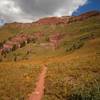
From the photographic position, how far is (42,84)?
33.5m

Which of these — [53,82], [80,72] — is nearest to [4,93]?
[53,82]

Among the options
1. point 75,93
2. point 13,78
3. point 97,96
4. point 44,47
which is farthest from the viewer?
point 44,47

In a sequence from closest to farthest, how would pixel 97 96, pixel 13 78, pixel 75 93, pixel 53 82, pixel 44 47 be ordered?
pixel 97 96, pixel 75 93, pixel 53 82, pixel 13 78, pixel 44 47

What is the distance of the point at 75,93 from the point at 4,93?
345 inches

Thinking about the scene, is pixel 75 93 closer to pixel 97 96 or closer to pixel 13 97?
pixel 97 96

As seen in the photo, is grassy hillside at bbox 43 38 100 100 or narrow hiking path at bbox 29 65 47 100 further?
narrow hiking path at bbox 29 65 47 100

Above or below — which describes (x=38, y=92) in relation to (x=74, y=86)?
below

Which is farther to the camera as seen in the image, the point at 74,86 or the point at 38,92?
the point at 74,86

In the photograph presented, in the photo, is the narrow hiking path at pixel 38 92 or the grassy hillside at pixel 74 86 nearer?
the grassy hillside at pixel 74 86

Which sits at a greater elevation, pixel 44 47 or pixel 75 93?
pixel 44 47

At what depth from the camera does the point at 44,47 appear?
144m

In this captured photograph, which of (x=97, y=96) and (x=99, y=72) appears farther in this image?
(x=99, y=72)

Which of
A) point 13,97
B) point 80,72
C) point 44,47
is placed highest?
point 44,47

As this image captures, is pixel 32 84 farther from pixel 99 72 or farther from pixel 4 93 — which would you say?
pixel 99 72
